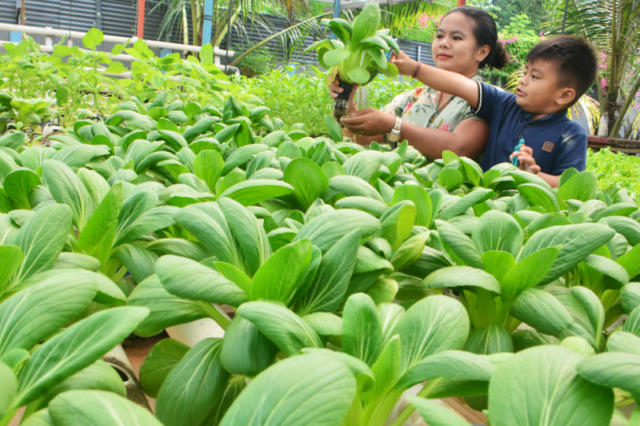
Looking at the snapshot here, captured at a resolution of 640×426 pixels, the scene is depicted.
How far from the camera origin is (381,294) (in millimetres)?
567

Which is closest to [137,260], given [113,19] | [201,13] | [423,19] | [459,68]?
[459,68]

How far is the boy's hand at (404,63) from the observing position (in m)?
2.01

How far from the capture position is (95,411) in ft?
1.05

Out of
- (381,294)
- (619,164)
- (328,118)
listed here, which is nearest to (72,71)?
(328,118)

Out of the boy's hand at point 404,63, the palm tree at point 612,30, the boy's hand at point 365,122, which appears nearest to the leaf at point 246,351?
the boy's hand at point 365,122

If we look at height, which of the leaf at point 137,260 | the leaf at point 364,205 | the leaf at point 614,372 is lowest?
the leaf at point 137,260

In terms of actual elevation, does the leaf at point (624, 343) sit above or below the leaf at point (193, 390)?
above

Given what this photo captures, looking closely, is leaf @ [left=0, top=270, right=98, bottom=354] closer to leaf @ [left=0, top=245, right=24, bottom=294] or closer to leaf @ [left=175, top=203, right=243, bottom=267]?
leaf @ [left=0, top=245, right=24, bottom=294]

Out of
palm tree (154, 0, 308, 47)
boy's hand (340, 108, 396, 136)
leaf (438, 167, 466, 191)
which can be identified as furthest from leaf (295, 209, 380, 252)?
palm tree (154, 0, 308, 47)

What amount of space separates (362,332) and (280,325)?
7cm

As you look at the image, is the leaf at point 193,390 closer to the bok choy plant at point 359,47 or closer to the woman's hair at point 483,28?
the bok choy plant at point 359,47

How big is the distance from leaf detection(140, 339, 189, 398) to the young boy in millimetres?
1848

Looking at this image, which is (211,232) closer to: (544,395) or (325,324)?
(325,324)

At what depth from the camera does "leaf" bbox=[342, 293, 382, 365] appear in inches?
17.5
